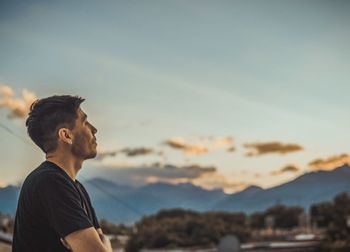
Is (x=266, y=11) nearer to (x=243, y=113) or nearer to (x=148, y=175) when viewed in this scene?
(x=243, y=113)

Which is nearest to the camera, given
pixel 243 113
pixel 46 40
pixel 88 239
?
pixel 88 239

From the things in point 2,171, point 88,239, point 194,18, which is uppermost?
point 194,18

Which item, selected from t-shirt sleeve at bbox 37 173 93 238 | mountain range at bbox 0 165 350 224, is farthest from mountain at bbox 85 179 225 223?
t-shirt sleeve at bbox 37 173 93 238

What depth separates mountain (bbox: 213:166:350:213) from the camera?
10.4 ft

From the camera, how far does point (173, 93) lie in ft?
10.2

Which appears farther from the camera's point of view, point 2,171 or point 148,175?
point 148,175

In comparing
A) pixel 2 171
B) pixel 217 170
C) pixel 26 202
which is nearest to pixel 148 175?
pixel 217 170

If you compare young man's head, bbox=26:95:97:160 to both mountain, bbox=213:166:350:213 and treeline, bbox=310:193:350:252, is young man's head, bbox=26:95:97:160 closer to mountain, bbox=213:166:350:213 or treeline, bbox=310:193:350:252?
mountain, bbox=213:166:350:213

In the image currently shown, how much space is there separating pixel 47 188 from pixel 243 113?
238 centimetres

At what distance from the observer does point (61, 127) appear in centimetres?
96

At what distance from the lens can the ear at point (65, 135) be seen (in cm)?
95

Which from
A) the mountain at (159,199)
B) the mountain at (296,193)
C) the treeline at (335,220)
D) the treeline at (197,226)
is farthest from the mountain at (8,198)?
the treeline at (335,220)

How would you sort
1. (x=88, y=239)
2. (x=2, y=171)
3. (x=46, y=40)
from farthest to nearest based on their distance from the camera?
(x=46, y=40) → (x=2, y=171) → (x=88, y=239)

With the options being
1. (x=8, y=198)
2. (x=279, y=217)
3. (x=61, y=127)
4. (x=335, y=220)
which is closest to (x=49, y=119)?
(x=61, y=127)
